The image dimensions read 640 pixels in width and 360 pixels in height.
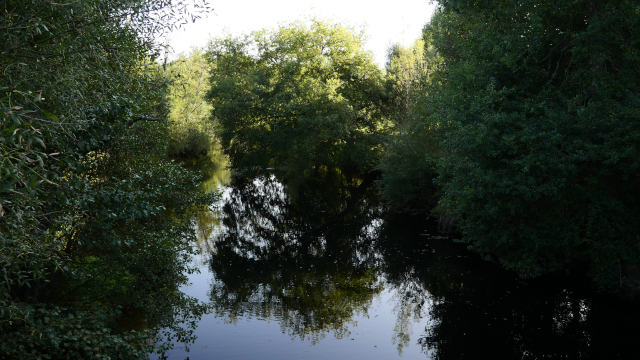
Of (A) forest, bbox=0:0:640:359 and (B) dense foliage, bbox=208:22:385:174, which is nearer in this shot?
(A) forest, bbox=0:0:640:359

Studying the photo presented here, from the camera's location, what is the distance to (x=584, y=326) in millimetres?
15086

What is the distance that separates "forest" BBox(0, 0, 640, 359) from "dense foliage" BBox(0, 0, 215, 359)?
6cm

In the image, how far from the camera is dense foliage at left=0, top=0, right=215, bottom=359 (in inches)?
287

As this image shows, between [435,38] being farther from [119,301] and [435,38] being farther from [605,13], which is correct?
[119,301]

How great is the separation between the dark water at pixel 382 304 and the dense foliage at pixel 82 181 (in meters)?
3.42

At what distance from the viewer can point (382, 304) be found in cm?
1805

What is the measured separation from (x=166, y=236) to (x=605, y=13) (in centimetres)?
1490

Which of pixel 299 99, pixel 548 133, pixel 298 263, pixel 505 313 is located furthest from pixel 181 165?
pixel 299 99

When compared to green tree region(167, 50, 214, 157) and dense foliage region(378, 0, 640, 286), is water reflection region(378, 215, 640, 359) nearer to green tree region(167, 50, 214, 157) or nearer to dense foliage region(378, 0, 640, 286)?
dense foliage region(378, 0, 640, 286)

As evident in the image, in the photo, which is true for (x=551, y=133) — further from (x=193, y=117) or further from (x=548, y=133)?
(x=193, y=117)

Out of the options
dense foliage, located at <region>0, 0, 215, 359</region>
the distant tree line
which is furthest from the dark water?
dense foliage, located at <region>0, 0, 215, 359</region>

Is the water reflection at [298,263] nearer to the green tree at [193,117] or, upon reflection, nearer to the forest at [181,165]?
the forest at [181,165]

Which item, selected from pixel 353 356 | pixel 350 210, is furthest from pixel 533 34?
pixel 350 210

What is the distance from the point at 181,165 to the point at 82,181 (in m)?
6.59
